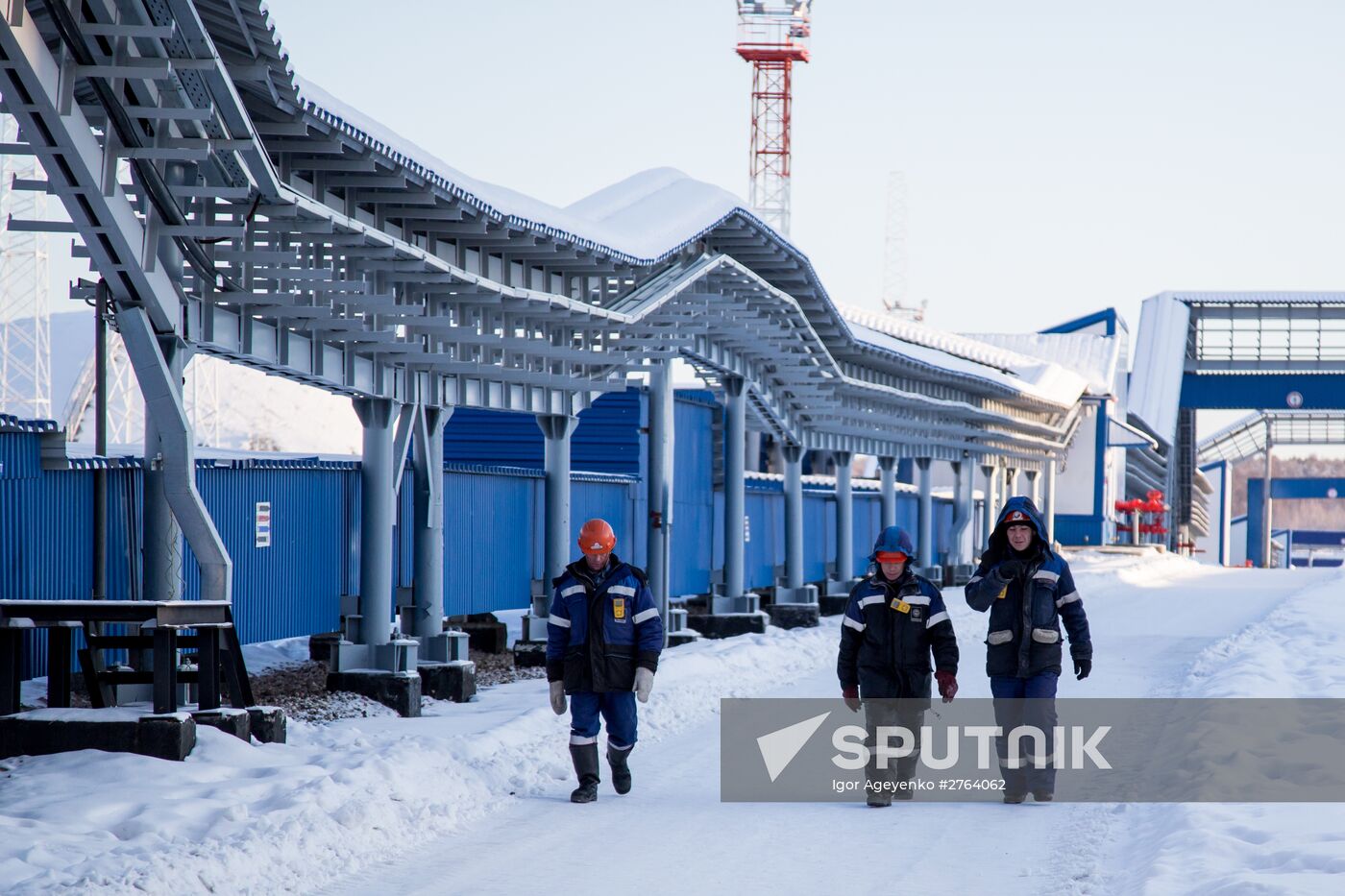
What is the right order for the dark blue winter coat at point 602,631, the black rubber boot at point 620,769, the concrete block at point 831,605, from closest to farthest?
the dark blue winter coat at point 602,631 → the black rubber boot at point 620,769 → the concrete block at point 831,605

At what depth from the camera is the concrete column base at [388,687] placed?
1669 centimetres

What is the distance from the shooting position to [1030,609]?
1078 cm

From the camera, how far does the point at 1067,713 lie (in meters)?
16.1

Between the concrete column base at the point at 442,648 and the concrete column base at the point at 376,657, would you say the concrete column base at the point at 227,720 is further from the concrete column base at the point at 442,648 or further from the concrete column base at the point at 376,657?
the concrete column base at the point at 442,648

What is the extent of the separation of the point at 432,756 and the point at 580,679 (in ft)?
4.12

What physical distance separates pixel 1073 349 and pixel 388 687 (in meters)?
69.5

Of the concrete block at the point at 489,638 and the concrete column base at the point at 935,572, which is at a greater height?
the concrete block at the point at 489,638

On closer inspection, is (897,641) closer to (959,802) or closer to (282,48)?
(959,802)

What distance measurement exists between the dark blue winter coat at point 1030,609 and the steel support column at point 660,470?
47.2 ft

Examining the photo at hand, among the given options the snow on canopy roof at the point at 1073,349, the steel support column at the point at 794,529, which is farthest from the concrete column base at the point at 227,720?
the snow on canopy roof at the point at 1073,349

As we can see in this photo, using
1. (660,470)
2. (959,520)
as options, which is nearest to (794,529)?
(660,470)

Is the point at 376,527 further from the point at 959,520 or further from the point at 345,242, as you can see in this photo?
the point at 959,520

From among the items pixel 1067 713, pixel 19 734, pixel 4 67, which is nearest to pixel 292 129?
pixel 4 67

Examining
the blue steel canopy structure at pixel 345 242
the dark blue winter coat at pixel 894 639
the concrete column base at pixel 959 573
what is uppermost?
the blue steel canopy structure at pixel 345 242
